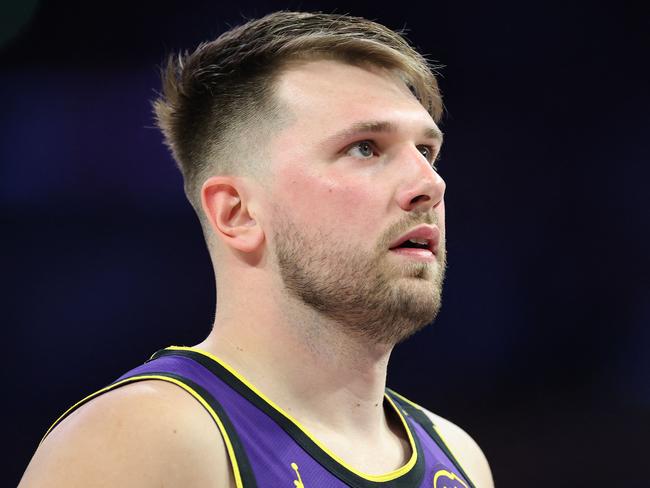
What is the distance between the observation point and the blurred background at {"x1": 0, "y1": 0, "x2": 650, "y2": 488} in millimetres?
3275

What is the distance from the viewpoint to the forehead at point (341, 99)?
171 centimetres

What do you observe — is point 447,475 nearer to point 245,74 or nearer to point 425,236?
point 425,236

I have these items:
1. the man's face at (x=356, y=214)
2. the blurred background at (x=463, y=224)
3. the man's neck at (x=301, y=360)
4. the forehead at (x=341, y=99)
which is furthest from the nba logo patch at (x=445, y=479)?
the blurred background at (x=463, y=224)

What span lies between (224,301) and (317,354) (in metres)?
0.24

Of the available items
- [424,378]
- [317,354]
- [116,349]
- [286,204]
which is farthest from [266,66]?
[424,378]

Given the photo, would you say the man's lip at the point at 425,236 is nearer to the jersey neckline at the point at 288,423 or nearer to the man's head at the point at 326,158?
the man's head at the point at 326,158

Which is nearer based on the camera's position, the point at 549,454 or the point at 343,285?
the point at 343,285

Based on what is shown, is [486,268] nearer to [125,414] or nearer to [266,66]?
[266,66]

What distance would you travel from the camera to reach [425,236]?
66.5 inches

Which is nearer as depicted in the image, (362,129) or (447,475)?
(362,129)

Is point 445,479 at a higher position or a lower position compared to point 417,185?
lower

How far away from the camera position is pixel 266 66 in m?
1.83

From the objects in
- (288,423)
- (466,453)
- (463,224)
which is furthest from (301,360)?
(463,224)

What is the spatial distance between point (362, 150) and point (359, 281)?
0.28 meters
